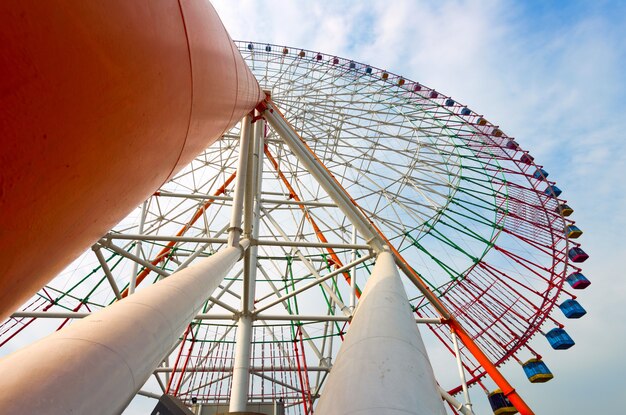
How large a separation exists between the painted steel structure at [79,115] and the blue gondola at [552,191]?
770 inches

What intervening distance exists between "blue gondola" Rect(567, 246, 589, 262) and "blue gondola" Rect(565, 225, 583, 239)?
55 centimetres

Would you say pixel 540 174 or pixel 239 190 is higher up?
pixel 540 174

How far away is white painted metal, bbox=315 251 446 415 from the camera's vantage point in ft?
4.89

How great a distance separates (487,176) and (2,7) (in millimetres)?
19441

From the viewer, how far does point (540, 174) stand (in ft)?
57.5

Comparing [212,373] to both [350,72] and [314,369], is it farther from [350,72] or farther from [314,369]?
[350,72]

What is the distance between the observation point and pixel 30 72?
2.81ft

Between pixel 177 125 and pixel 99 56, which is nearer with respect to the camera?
pixel 99 56

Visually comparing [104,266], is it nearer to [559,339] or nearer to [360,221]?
[360,221]

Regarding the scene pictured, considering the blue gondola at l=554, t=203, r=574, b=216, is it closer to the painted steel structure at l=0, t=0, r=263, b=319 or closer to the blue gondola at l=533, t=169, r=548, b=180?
the blue gondola at l=533, t=169, r=548, b=180

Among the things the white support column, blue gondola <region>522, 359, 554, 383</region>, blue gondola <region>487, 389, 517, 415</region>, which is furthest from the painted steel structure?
blue gondola <region>522, 359, 554, 383</region>

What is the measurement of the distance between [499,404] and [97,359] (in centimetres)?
1366

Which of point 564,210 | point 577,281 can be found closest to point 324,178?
point 577,281

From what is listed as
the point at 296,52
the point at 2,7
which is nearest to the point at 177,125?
the point at 2,7
